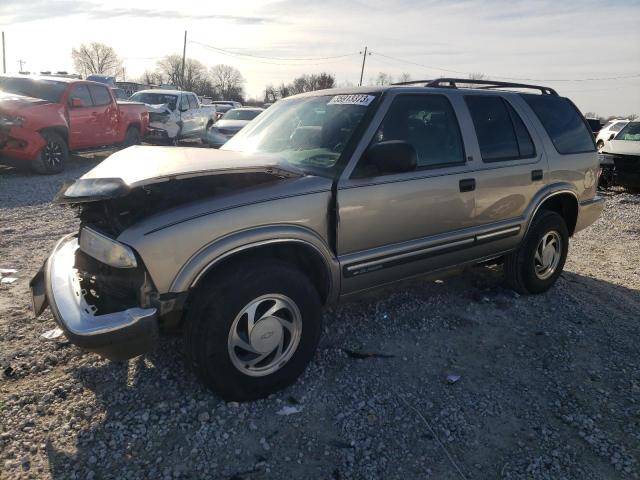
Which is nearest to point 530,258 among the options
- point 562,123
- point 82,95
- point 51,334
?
point 562,123

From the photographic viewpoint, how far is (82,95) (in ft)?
36.8

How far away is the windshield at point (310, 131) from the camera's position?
3197 millimetres

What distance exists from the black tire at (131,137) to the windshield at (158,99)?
7.14ft

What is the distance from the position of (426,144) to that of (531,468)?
2197 mm

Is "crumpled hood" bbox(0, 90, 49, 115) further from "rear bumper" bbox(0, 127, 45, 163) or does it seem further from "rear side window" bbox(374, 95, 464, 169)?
"rear side window" bbox(374, 95, 464, 169)

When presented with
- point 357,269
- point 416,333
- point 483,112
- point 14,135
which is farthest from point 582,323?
point 14,135

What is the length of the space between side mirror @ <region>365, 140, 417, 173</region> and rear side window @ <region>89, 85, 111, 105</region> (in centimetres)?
1087

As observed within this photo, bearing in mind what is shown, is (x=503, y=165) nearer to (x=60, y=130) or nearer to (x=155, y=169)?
(x=155, y=169)

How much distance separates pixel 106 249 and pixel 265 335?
1.00 metres

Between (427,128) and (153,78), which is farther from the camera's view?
(153,78)

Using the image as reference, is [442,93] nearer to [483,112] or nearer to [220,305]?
[483,112]

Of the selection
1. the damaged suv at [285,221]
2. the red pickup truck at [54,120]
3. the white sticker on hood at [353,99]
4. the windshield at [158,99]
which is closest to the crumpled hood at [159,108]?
the windshield at [158,99]

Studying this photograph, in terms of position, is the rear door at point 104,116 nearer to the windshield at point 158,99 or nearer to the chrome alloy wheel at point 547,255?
the windshield at point 158,99

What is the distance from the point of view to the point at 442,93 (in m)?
3.68
